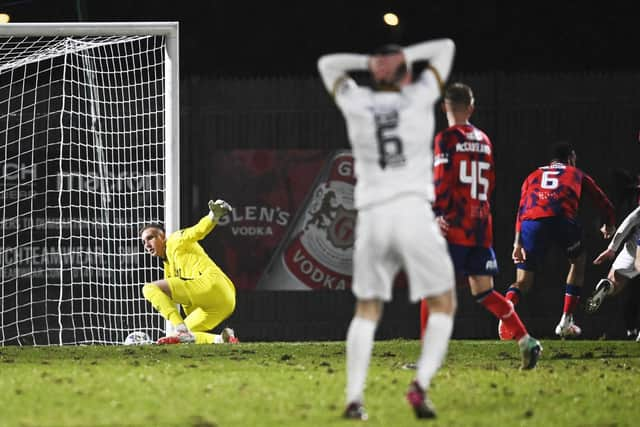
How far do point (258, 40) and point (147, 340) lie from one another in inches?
486

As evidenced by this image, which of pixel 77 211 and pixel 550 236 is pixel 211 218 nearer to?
pixel 77 211

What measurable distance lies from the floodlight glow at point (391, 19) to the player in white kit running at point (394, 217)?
622 inches

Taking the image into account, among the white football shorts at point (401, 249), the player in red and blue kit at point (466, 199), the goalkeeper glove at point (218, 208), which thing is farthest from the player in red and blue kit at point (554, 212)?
the white football shorts at point (401, 249)

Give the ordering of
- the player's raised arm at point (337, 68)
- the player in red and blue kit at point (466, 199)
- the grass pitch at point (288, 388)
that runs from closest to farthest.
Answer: the grass pitch at point (288, 388), the player's raised arm at point (337, 68), the player in red and blue kit at point (466, 199)

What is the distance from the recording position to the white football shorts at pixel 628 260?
12820 millimetres

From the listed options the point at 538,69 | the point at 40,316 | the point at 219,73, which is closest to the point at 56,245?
the point at 40,316

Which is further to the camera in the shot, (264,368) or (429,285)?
(264,368)

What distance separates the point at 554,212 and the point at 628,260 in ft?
3.46

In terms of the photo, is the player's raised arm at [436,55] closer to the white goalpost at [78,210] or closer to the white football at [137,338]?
the white football at [137,338]

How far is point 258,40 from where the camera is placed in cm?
2488

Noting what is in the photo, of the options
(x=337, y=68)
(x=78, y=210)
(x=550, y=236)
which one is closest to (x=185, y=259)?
(x=78, y=210)

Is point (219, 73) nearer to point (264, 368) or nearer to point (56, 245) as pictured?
point (56, 245)

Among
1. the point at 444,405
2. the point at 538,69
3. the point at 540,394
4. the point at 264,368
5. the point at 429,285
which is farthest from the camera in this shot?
the point at 538,69

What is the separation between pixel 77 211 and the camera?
1495cm
